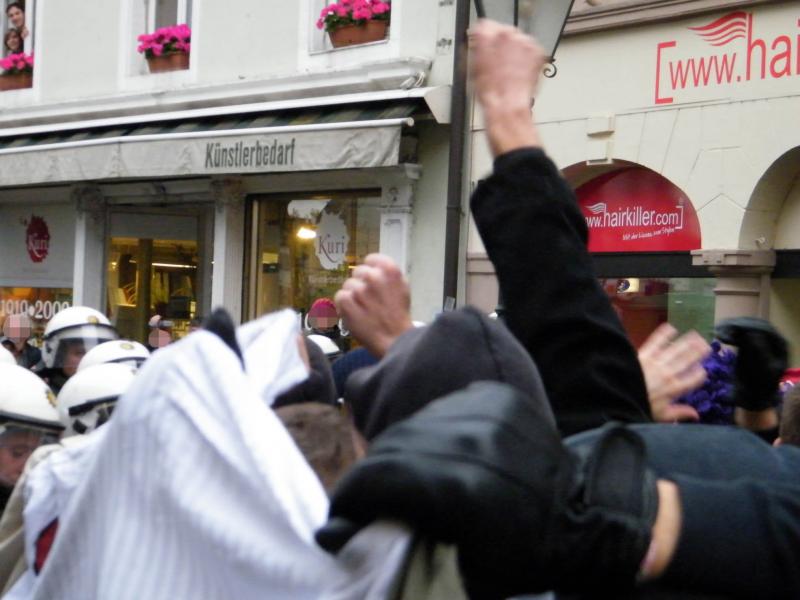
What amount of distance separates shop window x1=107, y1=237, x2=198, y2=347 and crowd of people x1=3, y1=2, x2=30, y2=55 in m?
3.49

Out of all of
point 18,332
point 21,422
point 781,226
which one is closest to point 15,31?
point 18,332

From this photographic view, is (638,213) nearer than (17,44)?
Yes

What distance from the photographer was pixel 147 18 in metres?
16.6

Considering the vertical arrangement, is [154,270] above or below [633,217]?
below

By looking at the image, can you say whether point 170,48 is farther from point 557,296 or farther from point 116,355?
point 557,296

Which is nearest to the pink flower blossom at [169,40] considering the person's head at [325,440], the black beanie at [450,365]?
the person's head at [325,440]

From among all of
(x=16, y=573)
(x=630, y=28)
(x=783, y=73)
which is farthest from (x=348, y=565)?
(x=630, y=28)

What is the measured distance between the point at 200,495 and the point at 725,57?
9644 mm

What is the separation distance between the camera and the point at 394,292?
2.38 m

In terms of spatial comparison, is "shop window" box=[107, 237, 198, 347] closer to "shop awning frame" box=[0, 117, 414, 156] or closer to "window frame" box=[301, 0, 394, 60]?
"shop awning frame" box=[0, 117, 414, 156]

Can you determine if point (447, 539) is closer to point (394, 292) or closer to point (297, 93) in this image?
point (394, 292)

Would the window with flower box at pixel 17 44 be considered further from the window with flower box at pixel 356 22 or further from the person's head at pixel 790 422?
the person's head at pixel 790 422

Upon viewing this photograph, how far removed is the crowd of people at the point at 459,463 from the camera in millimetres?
1312

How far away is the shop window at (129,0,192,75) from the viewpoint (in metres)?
16.4
